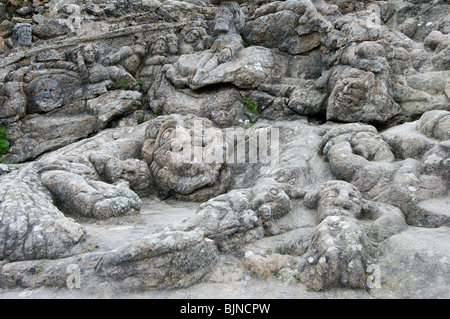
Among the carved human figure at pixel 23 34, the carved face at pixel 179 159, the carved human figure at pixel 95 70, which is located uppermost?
the carved human figure at pixel 23 34

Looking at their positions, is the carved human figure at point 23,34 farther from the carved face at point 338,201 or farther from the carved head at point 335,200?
the carved face at point 338,201

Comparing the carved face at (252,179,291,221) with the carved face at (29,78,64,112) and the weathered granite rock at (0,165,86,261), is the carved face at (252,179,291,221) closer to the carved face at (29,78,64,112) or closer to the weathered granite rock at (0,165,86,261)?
the weathered granite rock at (0,165,86,261)

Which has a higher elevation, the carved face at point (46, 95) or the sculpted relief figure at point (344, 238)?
the carved face at point (46, 95)

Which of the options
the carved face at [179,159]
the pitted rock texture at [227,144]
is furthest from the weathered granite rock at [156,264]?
the carved face at [179,159]

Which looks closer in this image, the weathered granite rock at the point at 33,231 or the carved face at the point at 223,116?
the weathered granite rock at the point at 33,231

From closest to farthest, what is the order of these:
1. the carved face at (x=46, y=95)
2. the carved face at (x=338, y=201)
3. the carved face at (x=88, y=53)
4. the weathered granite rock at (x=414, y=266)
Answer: the weathered granite rock at (x=414, y=266) < the carved face at (x=338, y=201) < the carved face at (x=46, y=95) < the carved face at (x=88, y=53)

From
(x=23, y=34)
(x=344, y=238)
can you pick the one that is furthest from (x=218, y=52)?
(x=344, y=238)

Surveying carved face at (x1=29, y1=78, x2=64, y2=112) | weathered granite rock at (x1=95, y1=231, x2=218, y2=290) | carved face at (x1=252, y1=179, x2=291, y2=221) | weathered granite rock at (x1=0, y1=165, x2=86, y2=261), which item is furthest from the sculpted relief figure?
carved face at (x1=29, y1=78, x2=64, y2=112)

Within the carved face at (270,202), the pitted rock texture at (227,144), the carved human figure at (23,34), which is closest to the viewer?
the pitted rock texture at (227,144)

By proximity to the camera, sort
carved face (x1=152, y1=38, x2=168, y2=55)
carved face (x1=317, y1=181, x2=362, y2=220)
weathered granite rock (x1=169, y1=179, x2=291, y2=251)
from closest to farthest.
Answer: weathered granite rock (x1=169, y1=179, x2=291, y2=251) → carved face (x1=317, y1=181, x2=362, y2=220) → carved face (x1=152, y1=38, x2=168, y2=55)

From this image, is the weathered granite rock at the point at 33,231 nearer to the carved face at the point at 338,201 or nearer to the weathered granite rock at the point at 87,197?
the weathered granite rock at the point at 87,197

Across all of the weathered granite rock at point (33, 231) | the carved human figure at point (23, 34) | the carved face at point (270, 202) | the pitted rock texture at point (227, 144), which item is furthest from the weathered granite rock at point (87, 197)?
the carved human figure at point (23, 34)

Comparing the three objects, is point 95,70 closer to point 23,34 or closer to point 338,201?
point 23,34

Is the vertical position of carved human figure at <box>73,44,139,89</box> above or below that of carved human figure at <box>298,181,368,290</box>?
above
